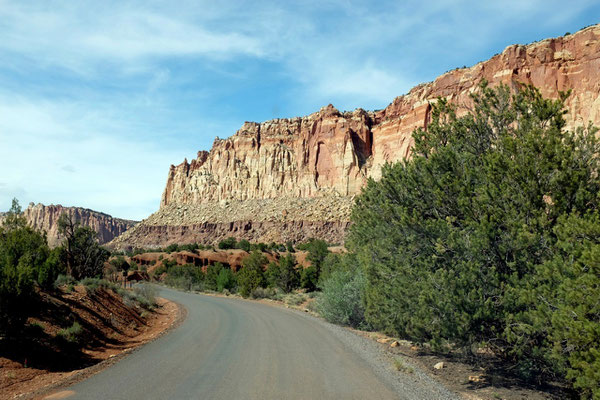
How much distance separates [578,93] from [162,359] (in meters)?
80.0

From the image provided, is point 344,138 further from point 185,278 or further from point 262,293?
point 262,293

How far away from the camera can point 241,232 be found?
103 m

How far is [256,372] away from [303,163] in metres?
108

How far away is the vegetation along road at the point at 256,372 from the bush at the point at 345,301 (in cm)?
400

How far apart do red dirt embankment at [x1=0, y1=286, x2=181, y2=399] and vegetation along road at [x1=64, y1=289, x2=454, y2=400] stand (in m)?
1.14

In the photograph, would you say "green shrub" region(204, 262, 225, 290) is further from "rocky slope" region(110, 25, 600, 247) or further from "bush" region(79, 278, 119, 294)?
"rocky slope" region(110, 25, 600, 247)

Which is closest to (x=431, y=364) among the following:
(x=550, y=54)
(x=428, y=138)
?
(x=428, y=138)

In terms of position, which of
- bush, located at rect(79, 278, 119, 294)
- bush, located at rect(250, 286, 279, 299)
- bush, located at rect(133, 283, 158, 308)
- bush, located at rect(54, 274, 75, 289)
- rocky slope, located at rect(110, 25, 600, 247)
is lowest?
bush, located at rect(250, 286, 279, 299)

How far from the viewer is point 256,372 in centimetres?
1015

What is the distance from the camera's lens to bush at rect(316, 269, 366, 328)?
20.5 m

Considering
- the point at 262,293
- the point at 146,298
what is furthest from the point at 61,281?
the point at 262,293

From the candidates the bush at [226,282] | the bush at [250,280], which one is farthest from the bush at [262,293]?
the bush at [226,282]

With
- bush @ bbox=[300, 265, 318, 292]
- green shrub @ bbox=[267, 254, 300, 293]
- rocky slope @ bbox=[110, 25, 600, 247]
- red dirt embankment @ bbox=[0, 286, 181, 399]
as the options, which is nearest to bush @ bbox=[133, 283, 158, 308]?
red dirt embankment @ bbox=[0, 286, 181, 399]

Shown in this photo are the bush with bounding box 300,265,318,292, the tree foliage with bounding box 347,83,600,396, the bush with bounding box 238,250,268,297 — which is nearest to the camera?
the tree foliage with bounding box 347,83,600,396
